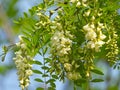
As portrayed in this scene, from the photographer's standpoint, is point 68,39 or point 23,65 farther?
point 23,65

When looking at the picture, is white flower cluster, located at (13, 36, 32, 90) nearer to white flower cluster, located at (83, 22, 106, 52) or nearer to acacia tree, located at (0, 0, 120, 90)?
acacia tree, located at (0, 0, 120, 90)

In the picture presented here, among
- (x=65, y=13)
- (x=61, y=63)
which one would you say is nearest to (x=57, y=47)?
(x=61, y=63)

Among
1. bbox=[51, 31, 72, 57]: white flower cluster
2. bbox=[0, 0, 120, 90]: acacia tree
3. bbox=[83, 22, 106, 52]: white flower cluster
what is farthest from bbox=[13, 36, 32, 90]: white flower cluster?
bbox=[83, 22, 106, 52]: white flower cluster

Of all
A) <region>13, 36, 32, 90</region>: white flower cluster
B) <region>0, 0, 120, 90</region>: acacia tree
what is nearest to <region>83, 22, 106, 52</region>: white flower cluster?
<region>0, 0, 120, 90</region>: acacia tree

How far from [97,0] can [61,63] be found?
1.05 feet

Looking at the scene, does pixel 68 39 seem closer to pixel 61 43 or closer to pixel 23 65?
pixel 61 43

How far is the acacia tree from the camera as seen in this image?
176cm

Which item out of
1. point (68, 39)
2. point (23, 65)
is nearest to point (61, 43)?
point (68, 39)

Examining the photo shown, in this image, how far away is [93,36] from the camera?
1.70 metres

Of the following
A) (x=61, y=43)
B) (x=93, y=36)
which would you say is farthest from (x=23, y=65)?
(x=93, y=36)

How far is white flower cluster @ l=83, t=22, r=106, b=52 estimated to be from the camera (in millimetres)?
1688

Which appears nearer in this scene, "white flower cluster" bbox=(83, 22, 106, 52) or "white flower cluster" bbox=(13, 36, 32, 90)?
"white flower cluster" bbox=(83, 22, 106, 52)

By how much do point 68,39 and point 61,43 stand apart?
0.14 ft

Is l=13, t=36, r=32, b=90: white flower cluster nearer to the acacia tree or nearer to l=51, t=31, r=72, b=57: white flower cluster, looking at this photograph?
the acacia tree
